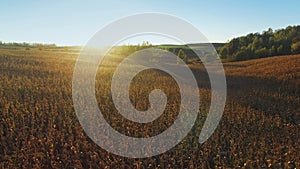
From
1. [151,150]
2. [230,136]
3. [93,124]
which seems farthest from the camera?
[93,124]

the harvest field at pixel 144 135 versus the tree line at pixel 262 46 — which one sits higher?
the tree line at pixel 262 46

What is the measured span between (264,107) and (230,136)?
405 centimetres

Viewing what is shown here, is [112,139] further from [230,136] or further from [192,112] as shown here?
[192,112]

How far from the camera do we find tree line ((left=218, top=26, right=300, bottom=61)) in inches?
1965

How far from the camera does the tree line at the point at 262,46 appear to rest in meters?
49.9

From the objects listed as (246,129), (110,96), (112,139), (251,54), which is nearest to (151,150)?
(112,139)

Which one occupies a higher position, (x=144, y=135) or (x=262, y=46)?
(x=262, y=46)

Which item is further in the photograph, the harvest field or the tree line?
the tree line

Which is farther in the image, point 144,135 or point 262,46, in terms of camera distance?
point 262,46

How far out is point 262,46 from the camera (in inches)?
2212

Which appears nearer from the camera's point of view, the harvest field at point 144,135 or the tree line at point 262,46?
the harvest field at point 144,135

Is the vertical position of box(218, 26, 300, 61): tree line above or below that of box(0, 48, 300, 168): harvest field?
above

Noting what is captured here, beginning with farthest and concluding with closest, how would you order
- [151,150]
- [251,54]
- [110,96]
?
[251,54], [110,96], [151,150]

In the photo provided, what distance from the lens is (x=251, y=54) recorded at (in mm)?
52094
